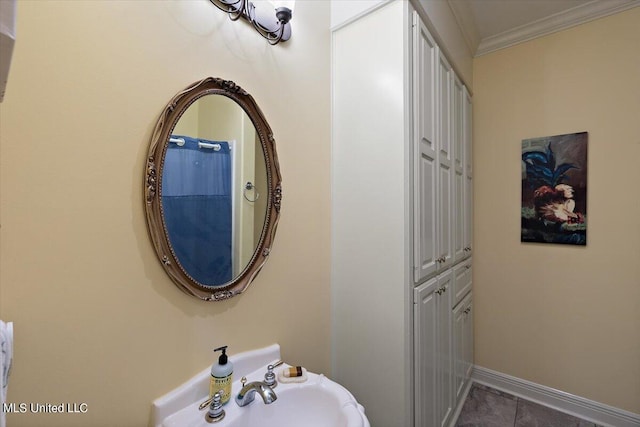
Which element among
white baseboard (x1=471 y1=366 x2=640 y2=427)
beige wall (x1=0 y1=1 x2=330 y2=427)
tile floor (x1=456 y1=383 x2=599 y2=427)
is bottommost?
tile floor (x1=456 y1=383 x2=599 y2=427)

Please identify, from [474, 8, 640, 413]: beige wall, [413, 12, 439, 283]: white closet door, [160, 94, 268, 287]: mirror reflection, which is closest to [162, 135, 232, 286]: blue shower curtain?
[160, 94, 268, 287]: mirror reflection

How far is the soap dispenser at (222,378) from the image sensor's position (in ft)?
2.91

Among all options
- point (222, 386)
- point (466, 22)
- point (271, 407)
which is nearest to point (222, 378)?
point (222, 386)

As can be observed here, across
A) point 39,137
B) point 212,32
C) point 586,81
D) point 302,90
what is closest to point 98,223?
point 39,137

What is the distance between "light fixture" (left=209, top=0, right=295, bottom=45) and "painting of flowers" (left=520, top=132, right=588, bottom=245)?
1825 millimetres

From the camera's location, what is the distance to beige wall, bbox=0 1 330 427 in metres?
0.62

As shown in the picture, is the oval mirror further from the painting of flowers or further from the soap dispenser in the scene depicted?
the painting of flowers

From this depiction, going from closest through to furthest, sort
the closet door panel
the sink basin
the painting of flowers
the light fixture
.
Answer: the sink basin < the light fixture < the closet door panel < the painting of flowers

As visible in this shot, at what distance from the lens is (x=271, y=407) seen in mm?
952

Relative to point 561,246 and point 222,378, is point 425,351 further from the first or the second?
point 561,246

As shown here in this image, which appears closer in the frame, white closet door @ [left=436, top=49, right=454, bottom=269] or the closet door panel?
the closet door panel

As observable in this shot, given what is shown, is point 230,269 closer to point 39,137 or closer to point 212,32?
point 39,137

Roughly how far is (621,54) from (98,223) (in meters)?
2.76

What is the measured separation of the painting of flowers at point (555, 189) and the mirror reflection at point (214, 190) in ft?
6.17
